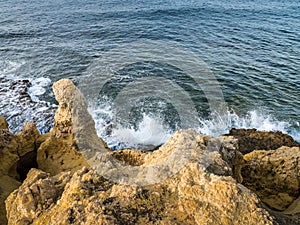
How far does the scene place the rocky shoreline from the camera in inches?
133

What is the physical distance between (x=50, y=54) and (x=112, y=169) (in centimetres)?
1969

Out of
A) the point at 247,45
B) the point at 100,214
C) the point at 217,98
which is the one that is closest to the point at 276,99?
the point at 217,98

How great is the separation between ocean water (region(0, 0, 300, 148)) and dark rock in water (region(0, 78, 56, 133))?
0.17 ft

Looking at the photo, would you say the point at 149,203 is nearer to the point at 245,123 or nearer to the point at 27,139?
the point at 27,139

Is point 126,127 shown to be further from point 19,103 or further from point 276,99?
point 276,99

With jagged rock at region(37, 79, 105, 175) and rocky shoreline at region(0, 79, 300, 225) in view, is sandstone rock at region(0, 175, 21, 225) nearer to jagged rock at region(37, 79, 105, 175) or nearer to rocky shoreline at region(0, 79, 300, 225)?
rocky shoreline at region(0, 79, 300, 225)

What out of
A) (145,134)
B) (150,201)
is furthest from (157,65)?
(150,201)

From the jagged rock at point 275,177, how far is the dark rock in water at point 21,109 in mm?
9589

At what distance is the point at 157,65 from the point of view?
66.1 feet

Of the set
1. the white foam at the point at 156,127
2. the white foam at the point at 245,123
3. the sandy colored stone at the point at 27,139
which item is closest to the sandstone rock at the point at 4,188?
the sandy colored stone at the point at 27,139

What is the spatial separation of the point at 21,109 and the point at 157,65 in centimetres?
976

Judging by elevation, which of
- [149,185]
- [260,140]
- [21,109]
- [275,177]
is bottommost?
[260,140]

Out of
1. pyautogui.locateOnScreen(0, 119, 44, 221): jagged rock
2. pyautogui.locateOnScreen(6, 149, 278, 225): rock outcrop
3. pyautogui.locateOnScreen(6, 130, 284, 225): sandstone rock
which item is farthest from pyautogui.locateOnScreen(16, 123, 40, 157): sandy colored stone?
pyautogui.locateOnScreen(6, 149, 278, 225): rock outcrop

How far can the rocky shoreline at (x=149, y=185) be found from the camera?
11.1ft
